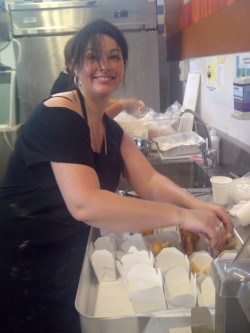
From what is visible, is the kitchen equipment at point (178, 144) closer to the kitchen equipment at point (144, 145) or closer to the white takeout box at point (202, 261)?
the kitchen equipment at point (144, 145)

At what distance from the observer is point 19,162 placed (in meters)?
1.06

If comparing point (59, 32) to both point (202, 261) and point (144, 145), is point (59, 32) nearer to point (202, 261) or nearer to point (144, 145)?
point (144, 145)

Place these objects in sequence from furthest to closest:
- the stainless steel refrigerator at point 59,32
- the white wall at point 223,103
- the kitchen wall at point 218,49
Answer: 1. the stainless steel refrigerator at point 59,32
2. the white wall at point 223,103
3. the kitchen wall at point 218,49

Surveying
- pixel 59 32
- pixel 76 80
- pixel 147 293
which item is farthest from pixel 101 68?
pixel 59 32

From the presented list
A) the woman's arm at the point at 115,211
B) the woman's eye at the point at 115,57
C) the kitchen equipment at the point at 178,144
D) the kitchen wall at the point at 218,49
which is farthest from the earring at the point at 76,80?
the kitchen equipment at the point at 178,144

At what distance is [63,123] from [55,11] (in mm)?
1779

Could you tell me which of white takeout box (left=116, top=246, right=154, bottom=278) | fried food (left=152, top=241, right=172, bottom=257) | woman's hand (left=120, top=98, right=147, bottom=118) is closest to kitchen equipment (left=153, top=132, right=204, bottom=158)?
woman's hand (left=120, top=98, right=147, bottom=118)

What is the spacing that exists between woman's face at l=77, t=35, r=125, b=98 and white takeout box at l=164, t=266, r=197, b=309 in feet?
1.77

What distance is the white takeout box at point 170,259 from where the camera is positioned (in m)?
0.87

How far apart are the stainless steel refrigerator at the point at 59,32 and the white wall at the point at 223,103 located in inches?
14.8

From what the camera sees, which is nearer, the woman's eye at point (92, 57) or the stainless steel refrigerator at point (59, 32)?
the woman's eye at point (92, 57)

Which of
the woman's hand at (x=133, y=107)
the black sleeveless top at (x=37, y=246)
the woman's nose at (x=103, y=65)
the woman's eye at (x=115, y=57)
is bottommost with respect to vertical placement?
the black sleeveless top at (x=37, y=246)

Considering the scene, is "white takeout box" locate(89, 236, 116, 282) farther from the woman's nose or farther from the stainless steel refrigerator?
the stainless steel refrigerator

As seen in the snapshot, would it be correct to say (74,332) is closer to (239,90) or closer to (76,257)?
(76,257)
